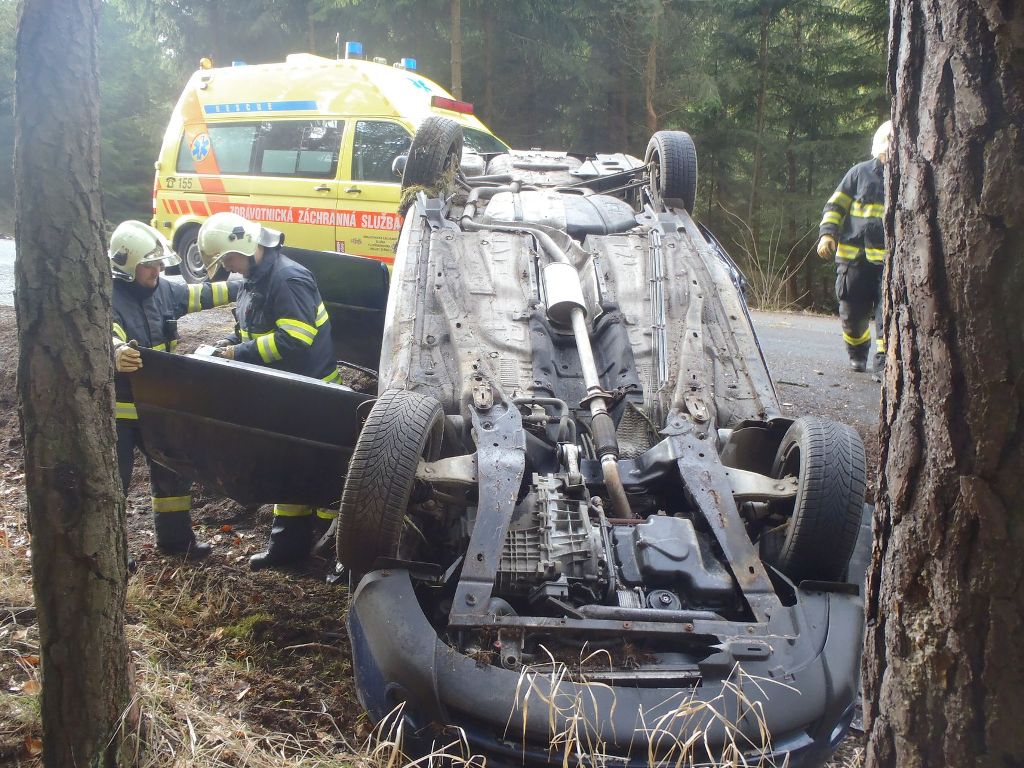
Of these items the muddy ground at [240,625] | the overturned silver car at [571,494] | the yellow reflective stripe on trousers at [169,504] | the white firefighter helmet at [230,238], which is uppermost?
the white firefighter helmet at [230,238]

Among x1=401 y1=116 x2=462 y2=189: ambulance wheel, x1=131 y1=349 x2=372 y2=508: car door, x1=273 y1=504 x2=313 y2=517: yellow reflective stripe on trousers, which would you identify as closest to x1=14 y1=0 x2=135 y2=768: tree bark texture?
x1=131 y1=349 x2=372 y2=508: car door

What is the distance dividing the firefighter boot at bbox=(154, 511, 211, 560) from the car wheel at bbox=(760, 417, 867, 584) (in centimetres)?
274

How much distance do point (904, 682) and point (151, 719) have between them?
1.79m

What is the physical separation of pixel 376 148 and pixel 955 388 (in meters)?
6.89

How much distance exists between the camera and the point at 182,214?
347 inches

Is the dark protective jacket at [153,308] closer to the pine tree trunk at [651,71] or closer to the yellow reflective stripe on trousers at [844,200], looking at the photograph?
the yellow reflective stripe on trousers at [844,200]

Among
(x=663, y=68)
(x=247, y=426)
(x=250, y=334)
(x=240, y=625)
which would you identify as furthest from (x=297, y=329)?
(x=663, y=68)

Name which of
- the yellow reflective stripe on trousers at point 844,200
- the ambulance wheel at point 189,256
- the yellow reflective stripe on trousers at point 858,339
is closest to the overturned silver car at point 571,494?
the yellow reflective stripe on trousers at point 844,200

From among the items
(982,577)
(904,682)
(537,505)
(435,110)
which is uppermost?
(435,110)

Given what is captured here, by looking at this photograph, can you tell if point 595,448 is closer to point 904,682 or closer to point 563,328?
point 563,328

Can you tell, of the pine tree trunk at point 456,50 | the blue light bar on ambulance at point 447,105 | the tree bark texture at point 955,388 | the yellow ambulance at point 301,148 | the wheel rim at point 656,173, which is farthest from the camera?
the pine tree trunk at point 456,50

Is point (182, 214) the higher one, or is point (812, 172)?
point (812, 172)

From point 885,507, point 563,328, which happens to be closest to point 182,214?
point 563,328

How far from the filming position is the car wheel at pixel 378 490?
264 centimetres
